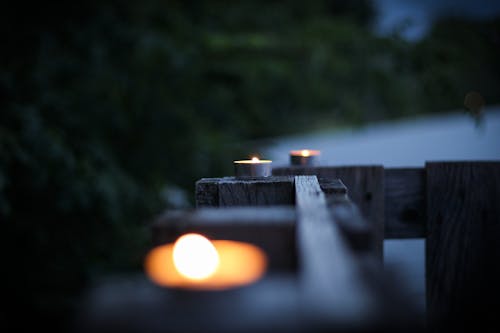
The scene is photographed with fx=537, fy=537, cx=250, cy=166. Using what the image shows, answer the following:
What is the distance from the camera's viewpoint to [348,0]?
14195 millimetres

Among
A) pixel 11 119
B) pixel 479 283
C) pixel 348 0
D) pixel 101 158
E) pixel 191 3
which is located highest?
pixel 348 0

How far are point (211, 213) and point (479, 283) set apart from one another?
148cm

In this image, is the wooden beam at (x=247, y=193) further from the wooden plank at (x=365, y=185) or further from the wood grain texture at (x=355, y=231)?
the wooden plank at (x=365, y=185)

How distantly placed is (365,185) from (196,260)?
1642mm

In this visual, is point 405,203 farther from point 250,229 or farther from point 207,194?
point 250,229

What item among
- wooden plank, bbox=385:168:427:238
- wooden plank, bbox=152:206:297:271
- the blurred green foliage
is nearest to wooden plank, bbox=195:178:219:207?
wooden plank, bbox=152:206:297:271

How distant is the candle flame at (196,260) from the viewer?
722 mm

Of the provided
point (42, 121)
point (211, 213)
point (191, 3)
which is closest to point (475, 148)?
point (191, 3)

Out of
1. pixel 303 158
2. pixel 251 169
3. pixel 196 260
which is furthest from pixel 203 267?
pixel 303 158

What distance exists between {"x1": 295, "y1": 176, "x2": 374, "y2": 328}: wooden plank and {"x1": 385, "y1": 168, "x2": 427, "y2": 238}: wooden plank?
1464 mm

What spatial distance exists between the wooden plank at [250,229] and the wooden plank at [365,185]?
132 cm

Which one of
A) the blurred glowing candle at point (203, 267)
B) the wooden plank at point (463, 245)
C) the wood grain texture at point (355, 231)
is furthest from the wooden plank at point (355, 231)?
the wooden plank at point (463, 245)

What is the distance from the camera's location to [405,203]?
7.32 feet

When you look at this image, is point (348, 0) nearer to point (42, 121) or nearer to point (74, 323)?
point (42, 121)
